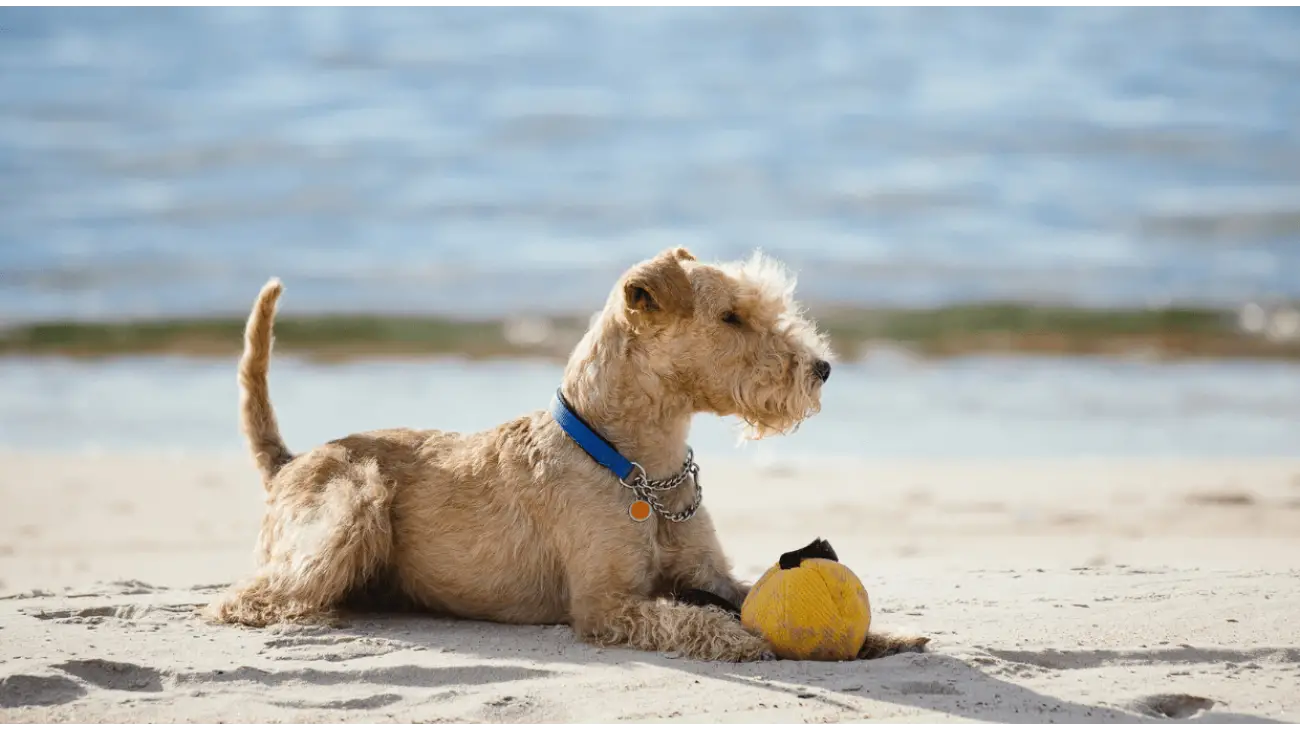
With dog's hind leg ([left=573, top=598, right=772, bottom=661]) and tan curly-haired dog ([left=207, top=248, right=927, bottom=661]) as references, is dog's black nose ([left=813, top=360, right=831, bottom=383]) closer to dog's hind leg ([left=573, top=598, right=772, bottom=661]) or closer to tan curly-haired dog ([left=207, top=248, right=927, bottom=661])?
tan curly-haired dog ([left=207, top=248, right=927, bottom=661])

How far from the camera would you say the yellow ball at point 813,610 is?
15.0 ft

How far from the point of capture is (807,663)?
4582mm

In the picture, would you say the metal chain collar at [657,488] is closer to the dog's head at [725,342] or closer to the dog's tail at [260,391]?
the dog's head at [725,342]

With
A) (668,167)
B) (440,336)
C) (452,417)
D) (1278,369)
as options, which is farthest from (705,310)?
(668,167)

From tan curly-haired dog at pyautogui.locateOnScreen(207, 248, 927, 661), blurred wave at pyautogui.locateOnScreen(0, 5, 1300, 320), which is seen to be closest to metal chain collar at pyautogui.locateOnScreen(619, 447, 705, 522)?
tan curly-haired dog at pyautogui.locateOnScreen(207, 248, 927, 661)

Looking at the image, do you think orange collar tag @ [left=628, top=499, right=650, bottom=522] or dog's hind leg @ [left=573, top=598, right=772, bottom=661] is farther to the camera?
orange collar tag @ [left=628, top=499, right=650, bottom=522]

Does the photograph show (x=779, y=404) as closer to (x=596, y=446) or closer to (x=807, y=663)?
(x=596, y=446)

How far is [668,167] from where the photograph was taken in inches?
1142

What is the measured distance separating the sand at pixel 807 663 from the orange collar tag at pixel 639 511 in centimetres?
54

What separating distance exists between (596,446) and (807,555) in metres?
0.99

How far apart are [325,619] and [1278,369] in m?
14.9

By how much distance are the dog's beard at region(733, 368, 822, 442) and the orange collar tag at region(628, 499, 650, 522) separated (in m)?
0.54

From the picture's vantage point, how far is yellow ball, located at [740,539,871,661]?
457 centimetres

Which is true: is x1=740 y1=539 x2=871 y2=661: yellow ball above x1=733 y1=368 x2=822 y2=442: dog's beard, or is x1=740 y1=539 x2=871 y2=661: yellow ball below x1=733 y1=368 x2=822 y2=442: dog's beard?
below
